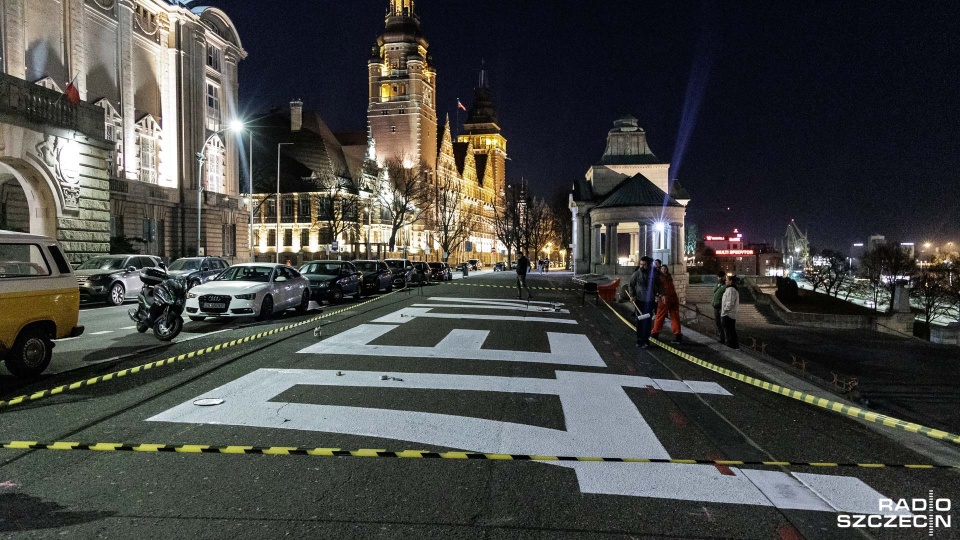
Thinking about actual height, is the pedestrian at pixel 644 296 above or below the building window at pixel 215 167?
below

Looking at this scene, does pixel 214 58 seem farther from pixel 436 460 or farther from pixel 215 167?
pixel 436 460

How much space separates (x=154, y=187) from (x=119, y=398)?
39.8 metres

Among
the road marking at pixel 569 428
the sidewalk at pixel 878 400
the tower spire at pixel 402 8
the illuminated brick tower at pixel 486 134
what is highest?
the tower spire at pixel 402 8

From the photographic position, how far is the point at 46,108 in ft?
77.5

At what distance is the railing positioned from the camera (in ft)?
72.1

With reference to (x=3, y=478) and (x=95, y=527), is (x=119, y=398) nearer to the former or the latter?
(x=3, y=478)

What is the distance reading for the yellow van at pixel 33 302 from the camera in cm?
782

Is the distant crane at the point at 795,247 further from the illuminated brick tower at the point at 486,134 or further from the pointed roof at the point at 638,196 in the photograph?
the pointed roof at the point at 638,196

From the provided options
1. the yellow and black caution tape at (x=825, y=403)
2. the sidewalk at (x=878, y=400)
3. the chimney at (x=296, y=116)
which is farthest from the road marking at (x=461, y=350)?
the chimney at (x=296, y=116)

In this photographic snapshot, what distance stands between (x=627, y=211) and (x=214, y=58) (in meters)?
35.9

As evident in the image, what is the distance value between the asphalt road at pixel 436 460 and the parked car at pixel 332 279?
1164cm

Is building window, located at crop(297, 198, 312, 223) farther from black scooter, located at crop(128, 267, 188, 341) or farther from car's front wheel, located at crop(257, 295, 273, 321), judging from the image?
black scooter, located at crop(128, 267, 188, 341)

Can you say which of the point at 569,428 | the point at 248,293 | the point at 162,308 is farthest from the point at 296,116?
the point at 569,428

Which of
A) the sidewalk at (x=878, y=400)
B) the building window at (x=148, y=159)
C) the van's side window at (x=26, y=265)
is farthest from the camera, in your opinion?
the building window at (x=148, y=159)
